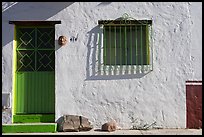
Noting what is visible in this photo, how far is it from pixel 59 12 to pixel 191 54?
346 cm

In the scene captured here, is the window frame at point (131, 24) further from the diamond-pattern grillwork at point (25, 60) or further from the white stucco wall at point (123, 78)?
the diamond-pattern grillwork at point (25, 60)

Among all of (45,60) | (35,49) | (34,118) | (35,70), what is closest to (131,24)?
(45,60)

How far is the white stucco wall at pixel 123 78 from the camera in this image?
8203mm

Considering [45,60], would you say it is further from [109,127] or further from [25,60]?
[109,127]

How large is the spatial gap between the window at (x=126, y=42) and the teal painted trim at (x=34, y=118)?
6.31 feet

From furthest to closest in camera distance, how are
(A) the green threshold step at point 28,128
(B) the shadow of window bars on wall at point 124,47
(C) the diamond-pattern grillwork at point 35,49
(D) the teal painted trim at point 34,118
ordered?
(C) the diamond-pattern grillwork at point 35,49 → (B) the shadow of window bars on wall at point 124,47 → (D) the teal painted trim at point 34,118 → (A) the green threshold step at point 28,128

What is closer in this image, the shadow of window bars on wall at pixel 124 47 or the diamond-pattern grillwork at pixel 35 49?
the shadow of window bars on wall at pixel 124 47

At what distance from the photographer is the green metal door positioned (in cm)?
835

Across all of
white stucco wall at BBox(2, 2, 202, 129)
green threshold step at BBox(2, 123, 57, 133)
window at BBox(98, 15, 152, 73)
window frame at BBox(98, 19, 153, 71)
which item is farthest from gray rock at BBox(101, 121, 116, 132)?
window at BBox(98, 15, 152, 73)

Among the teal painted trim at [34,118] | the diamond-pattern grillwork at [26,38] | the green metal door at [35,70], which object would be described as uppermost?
the diamond-pattern grillwork at [26,38]

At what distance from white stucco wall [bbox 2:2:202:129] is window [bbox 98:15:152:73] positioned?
0.60 feet

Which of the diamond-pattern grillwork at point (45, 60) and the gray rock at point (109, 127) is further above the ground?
the diamond-pattern grillwork at point (45, 60)

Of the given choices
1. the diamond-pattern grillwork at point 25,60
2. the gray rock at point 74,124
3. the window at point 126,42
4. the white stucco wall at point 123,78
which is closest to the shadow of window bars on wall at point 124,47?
the window at point 126,42

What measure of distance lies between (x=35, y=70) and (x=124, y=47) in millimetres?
2317
